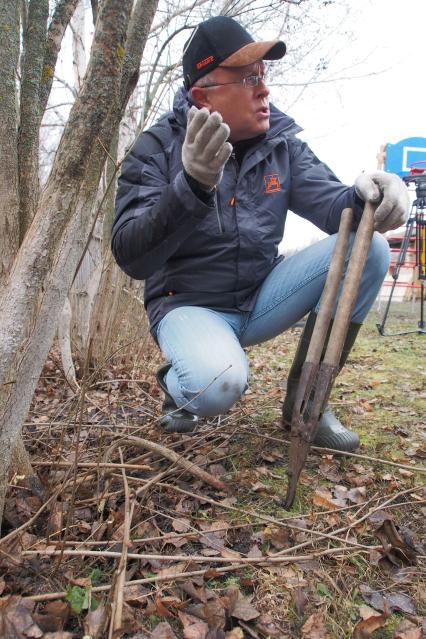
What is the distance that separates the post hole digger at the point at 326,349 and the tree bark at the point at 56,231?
886 millimetres

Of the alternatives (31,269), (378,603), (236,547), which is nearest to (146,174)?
(31,269)

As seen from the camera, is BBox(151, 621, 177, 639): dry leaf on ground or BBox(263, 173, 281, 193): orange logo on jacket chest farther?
BBox(263, 173, 281, 193): orange logo on jacket chest

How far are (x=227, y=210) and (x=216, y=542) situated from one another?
1323mm

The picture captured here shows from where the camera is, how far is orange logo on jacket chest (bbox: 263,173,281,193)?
220 cm

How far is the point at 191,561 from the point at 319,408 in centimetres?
64

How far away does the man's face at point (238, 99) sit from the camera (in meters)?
1.97

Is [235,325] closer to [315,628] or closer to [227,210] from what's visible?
[227,210]

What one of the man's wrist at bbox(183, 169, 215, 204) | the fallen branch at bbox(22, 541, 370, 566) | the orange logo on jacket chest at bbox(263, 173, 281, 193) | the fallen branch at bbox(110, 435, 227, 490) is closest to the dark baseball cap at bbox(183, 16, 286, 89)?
the orange logo on jacket chest at bbox(263, 173, 281, 193)

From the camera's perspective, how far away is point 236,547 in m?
1.52

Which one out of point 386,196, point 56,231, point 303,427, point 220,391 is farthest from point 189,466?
point 386,196

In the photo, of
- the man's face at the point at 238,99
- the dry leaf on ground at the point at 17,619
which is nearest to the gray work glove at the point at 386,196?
the man's face at the point at 238,99

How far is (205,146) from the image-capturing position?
161 centimetres

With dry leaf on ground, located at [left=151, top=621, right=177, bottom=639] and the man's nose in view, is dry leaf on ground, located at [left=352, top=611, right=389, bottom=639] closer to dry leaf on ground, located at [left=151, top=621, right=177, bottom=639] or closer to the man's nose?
dry leaf on ground, located at [left=151, top=621, right=177, bottom=639]

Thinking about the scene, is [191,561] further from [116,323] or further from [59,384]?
[116,323]
